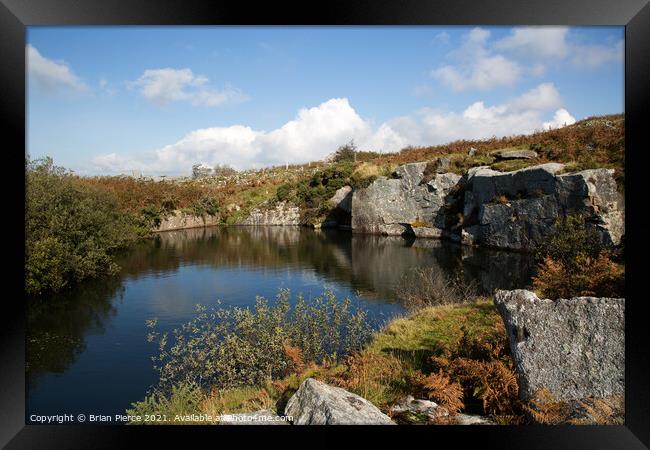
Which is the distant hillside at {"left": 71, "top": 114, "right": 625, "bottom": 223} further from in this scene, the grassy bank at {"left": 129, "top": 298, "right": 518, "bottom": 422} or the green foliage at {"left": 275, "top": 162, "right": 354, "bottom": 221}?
the grassy bank at {"left": 129, "top": 298, "right": 518, "bottom": 422}

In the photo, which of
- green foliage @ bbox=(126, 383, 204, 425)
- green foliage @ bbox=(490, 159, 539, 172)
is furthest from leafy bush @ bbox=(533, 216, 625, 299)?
green foliage @ bbox=(490, 159, 539, 172)

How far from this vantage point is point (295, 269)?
21750mm

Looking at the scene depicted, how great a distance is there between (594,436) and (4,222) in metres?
7.18

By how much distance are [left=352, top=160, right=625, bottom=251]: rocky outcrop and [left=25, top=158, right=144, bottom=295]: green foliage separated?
21.8 meters

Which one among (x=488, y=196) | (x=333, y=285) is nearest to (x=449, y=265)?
(x=333, y=285)

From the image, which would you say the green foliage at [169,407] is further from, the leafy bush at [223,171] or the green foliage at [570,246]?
the leafy bush at [223,171]

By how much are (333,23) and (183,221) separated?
4095 centimetres

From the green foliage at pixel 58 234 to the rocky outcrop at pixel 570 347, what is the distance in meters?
15.7

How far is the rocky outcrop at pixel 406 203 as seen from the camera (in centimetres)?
3428

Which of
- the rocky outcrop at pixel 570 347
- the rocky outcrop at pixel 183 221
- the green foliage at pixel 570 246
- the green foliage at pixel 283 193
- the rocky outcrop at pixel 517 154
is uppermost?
the rocky outcrop at pixel 517 154

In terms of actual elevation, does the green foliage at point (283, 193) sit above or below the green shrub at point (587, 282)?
above

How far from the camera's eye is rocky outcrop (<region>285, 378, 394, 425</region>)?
4.71 metres

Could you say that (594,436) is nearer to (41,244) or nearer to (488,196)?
(41,244)

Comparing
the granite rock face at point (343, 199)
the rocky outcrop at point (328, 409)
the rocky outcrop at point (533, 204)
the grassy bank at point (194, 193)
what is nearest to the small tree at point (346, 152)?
the grassy bank at point (194, 193)
